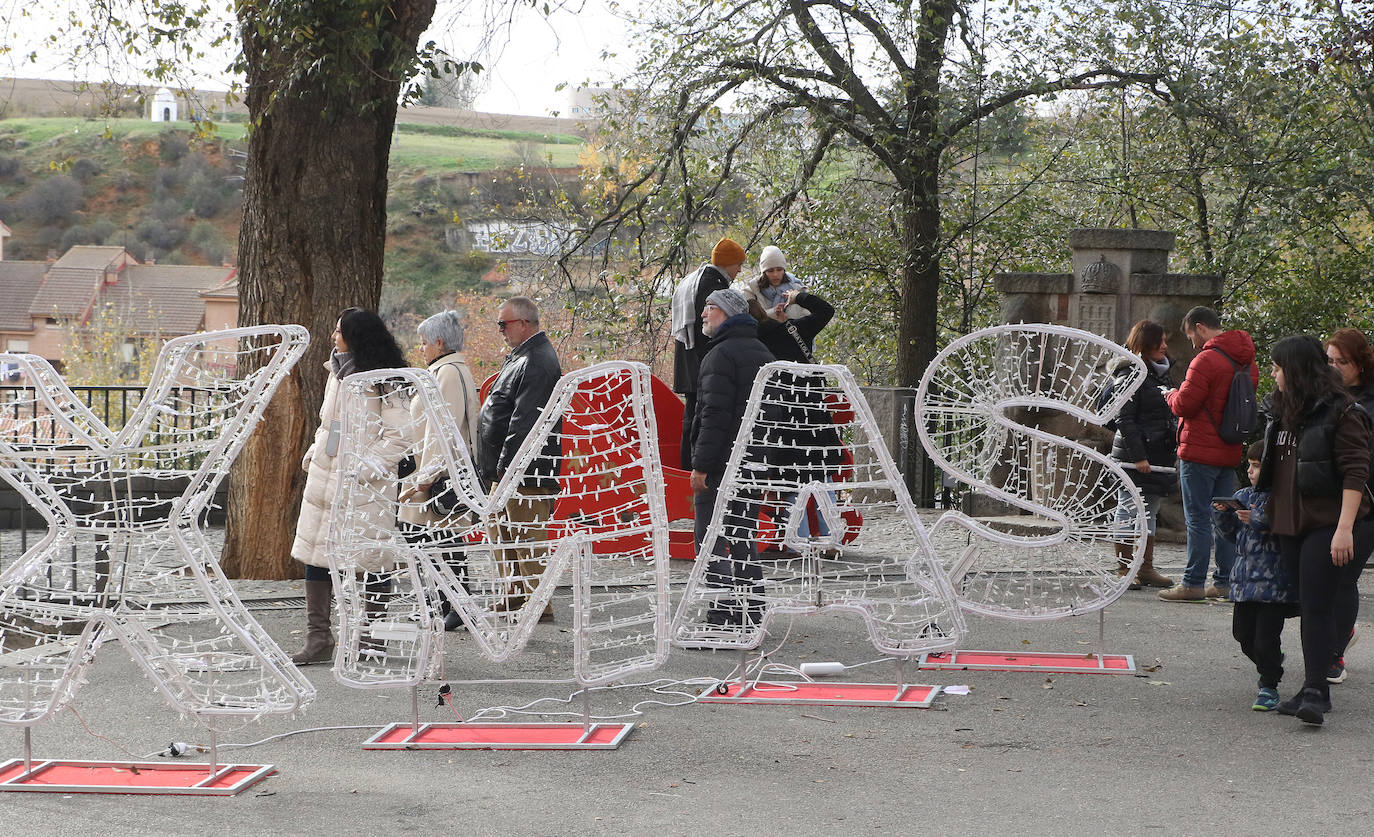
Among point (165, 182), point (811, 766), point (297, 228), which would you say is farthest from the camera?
point (165, 182)

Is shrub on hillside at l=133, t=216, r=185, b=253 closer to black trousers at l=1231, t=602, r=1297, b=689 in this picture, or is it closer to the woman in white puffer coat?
the woman in white puffer coat

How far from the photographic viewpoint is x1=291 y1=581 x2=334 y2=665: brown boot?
6.71 m

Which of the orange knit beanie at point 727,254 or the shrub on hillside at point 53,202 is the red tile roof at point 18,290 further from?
the orange knit beanie at point 727,254

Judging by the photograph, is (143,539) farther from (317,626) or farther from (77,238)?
(77,238)

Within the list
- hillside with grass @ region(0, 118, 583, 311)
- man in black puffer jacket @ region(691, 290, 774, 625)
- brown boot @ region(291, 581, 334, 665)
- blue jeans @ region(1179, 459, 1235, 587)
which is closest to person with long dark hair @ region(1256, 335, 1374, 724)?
man in black puffer jacket @ region(691, 290, 774, 625)

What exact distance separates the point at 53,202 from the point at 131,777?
254 feet

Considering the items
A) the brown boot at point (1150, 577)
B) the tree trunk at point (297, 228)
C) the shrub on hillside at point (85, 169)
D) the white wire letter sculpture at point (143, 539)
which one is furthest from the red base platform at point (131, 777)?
the shrub on hillside at point (85, 169)

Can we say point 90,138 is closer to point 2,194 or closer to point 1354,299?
point 2,194

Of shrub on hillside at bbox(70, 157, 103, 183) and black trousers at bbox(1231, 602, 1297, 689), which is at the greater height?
shrub on hillside at bbox(70, 157, 103, 183)

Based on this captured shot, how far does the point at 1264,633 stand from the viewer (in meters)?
5.82

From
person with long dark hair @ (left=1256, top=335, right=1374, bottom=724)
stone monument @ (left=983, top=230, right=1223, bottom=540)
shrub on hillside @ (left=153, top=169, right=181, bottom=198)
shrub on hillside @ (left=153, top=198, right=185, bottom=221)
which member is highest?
shrub on hillside @ (left=153, top=169, right=181, bottom=198)

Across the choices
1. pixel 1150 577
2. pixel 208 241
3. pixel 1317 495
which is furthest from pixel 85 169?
pixel 1317 495

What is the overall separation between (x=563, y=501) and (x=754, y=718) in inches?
139

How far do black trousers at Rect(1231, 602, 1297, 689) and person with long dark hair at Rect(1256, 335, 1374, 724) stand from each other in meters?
0.15
